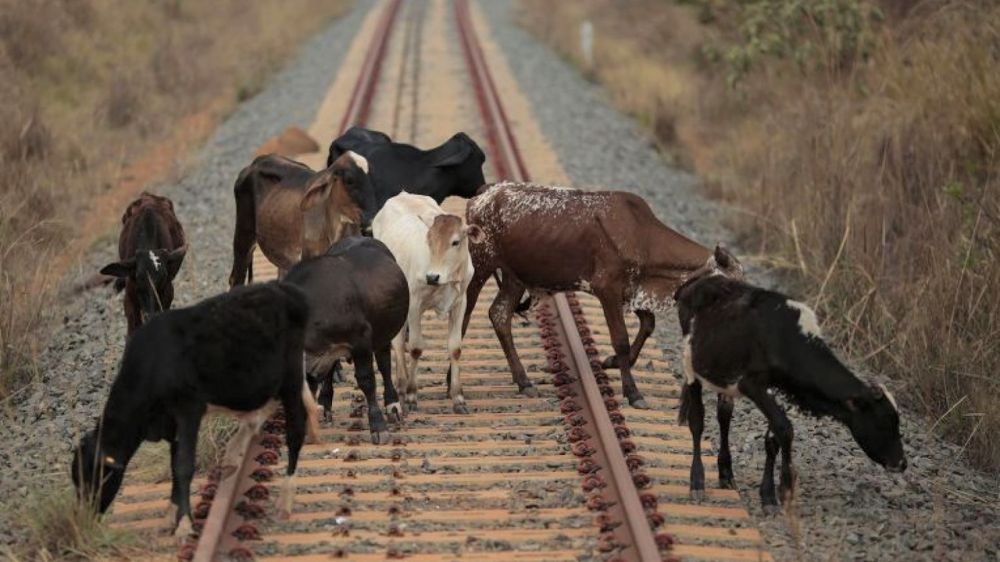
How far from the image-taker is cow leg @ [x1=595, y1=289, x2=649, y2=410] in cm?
1039

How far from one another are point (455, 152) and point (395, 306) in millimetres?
2614

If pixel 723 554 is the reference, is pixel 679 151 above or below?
below

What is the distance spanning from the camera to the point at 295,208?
11.8 metres

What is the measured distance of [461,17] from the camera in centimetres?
3791

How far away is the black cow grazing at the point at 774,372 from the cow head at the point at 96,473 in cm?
317

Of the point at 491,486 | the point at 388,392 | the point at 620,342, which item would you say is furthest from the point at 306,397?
the point at 620,342

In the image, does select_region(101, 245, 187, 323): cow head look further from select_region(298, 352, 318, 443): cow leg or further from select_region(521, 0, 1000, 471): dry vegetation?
select_region(521, 0, 1000, 471): dry vegetation

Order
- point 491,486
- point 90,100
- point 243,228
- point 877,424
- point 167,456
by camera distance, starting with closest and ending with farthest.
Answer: point 877,424
point 491,486
point 167,456
point 243,228
point 90,100

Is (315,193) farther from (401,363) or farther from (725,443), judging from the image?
(725,443)

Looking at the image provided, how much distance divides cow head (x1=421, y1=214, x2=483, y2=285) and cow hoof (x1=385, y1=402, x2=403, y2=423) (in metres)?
0.82

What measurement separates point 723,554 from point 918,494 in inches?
69.0

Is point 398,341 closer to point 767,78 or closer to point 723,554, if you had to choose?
point 723,554

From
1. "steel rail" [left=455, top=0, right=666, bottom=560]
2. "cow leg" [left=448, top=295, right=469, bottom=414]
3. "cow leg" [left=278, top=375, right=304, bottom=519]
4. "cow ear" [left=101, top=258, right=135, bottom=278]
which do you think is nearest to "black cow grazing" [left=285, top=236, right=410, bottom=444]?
"cow leg" [left=448, top=295, right=469, bottom=414]

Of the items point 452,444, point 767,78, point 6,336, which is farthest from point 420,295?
point 767,78
